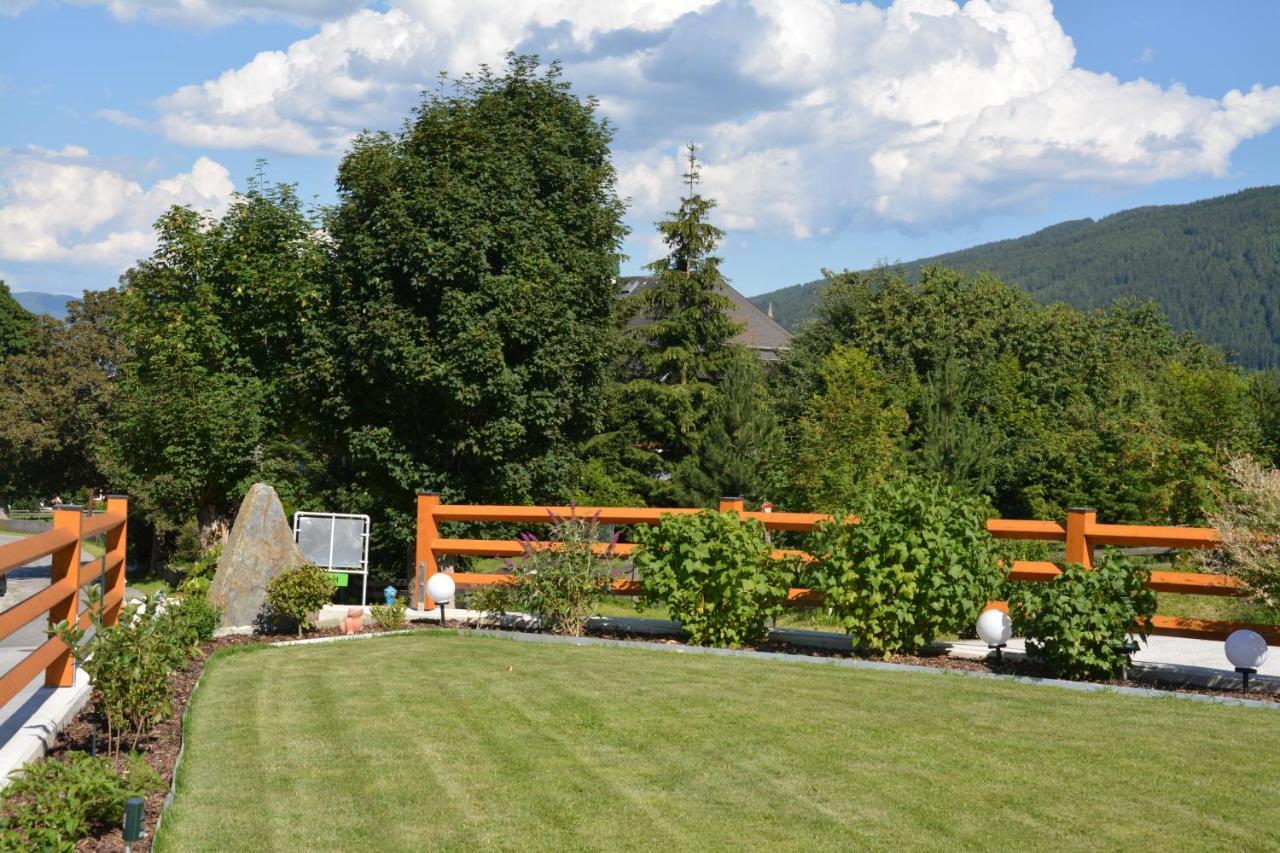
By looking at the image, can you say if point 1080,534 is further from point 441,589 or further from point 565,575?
point 441,589

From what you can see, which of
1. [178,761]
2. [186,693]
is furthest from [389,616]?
[178,761]

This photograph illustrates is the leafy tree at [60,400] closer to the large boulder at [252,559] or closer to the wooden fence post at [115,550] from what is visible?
the large boulder at [252,559]

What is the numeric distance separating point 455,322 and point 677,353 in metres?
18.5

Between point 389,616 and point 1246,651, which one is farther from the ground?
point 1246,651

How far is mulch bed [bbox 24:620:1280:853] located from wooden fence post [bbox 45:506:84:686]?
28 centimetres

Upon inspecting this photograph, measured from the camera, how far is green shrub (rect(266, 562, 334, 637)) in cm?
1060

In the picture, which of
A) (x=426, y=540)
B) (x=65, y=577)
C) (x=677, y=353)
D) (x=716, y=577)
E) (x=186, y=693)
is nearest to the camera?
(x=65, y=577)

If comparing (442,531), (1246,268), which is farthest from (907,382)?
(1246,268)

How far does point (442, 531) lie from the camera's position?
21.3m

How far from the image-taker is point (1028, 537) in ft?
31.4

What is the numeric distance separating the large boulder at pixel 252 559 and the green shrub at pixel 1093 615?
6810mm

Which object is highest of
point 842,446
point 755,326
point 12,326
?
point 755,326

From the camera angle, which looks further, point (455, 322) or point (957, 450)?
point (957, 450)

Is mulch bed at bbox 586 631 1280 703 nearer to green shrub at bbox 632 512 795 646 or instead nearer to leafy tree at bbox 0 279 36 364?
green shrub at bbox 632 512 795 646
